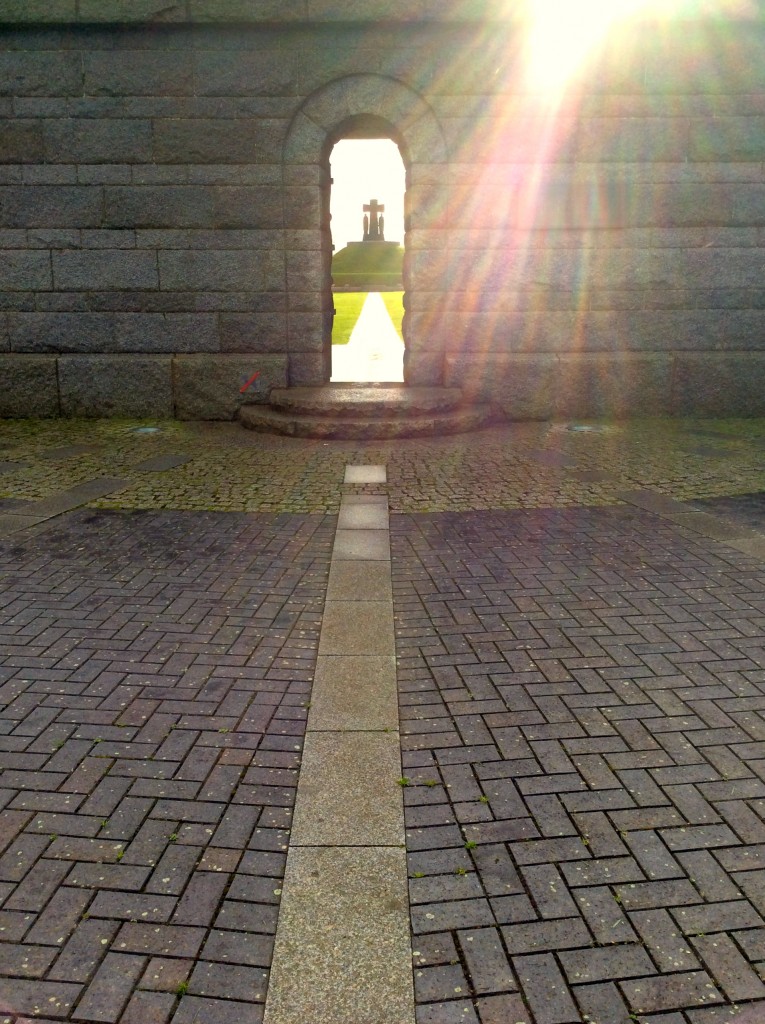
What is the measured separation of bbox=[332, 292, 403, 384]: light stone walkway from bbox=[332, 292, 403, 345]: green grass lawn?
0.20 metres

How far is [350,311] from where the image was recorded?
26875 millimetres

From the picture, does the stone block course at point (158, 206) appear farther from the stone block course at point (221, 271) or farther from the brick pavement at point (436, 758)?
the brick pavement at point (436, 758)

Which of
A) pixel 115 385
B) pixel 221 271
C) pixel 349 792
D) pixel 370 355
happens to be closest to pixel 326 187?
pixel 221 271

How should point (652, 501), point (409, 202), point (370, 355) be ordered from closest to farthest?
point (652, 501)
point (409, 202)
point (370, 355)

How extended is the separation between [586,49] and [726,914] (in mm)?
10456

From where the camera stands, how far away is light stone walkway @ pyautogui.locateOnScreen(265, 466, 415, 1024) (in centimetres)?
223

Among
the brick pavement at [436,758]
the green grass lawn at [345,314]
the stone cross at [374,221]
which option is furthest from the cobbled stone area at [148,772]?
the stone cross at [374,221]

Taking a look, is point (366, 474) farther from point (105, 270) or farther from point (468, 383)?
point (105, 270)

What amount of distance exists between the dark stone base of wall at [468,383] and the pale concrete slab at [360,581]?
5678 millimetres

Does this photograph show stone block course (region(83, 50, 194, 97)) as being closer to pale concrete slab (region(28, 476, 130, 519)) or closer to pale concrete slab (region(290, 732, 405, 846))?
pale concrete slab (region(28, 476, 130, 519))

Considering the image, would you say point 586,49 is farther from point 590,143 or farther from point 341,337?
point 341,337

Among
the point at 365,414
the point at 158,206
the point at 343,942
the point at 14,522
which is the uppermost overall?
the point at 158,206

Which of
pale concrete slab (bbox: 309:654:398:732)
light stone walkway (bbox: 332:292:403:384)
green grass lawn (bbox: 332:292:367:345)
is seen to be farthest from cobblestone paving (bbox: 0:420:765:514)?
green grass lawn (bbox: 332:292:367:345)

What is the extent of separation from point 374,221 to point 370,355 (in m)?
37.5
